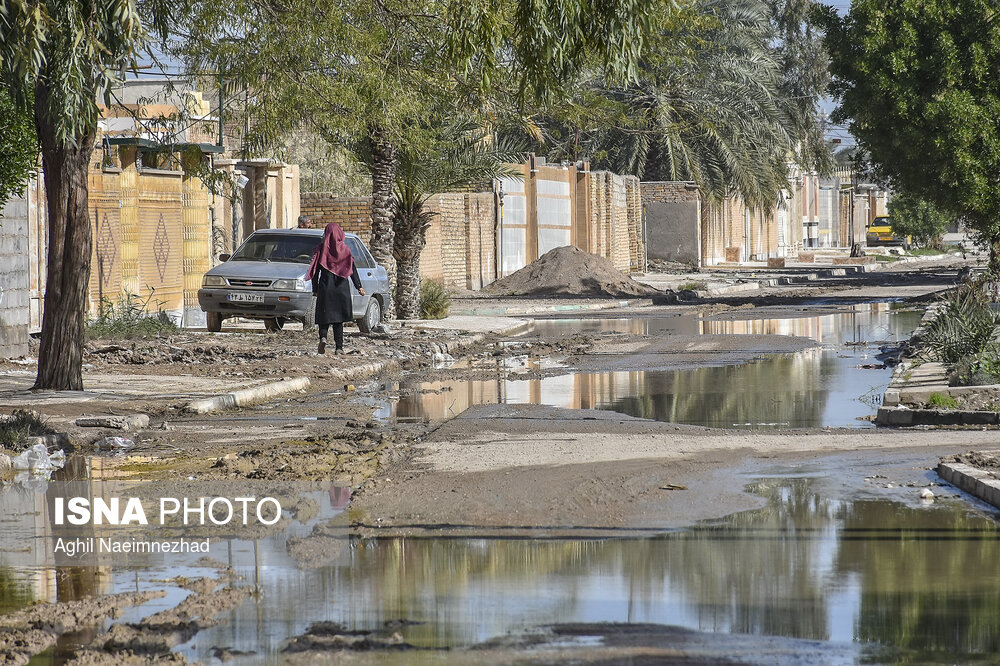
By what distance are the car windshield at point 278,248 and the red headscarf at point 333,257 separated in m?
4.41

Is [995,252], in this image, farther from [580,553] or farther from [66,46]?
[580,553]

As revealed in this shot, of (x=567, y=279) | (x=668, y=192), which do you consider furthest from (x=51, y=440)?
(x=668, y=192)

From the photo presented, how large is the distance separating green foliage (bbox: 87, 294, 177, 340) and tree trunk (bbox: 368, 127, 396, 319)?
157 inches

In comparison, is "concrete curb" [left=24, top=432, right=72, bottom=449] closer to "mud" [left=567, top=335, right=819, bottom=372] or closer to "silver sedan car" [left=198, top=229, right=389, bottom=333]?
"mud" [left=567, top=335, right=819, bottom=372]

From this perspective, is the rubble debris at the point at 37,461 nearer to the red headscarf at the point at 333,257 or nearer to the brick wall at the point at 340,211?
the red headscarf at the point at 333,257

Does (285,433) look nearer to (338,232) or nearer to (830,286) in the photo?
(338,232)

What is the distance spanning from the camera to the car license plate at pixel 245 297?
21.4 meters

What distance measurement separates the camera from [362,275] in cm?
2245

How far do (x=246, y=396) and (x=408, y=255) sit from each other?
1209 centimetres

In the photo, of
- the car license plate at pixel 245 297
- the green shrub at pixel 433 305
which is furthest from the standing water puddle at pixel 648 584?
the green shrub at pixel 433 305

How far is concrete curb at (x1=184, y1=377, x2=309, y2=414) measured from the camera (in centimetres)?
1341

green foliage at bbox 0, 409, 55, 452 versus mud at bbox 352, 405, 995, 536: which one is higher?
green foliage at bbox 0, 409, 55, 452

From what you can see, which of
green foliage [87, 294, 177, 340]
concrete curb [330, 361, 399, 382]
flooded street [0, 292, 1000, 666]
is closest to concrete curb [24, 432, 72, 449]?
flooded street [0, 292, 1000, 666]

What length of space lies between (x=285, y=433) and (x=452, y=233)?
26.1 m
